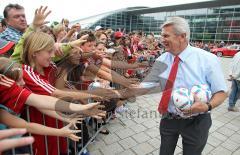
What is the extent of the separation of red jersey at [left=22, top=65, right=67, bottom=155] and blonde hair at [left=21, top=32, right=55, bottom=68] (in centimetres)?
14

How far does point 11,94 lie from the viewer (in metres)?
1.67

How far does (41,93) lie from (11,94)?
37 cm

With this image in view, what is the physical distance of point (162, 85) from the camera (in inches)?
104

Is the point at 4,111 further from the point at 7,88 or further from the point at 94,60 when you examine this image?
the point at 94,60

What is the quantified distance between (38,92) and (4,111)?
361mm

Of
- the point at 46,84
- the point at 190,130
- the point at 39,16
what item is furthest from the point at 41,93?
the point at 190,130

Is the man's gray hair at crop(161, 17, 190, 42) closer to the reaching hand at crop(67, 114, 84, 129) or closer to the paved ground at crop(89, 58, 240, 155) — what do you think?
the reaching hand at crop(67, 114, 84, 129)

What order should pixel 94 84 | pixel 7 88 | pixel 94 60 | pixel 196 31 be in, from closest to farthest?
pixel 7 88 → pixel 94 84 → pixel 94 60 → pixel 196 31

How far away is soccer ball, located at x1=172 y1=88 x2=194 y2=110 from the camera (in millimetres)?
2162

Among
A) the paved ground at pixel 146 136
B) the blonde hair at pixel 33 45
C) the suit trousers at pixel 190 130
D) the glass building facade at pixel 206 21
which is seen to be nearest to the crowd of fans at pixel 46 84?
the blonde hair at pixel 33 45

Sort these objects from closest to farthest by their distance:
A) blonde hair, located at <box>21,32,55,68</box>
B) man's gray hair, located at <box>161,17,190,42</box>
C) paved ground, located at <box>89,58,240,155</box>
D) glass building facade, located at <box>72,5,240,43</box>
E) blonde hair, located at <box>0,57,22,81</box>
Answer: blonde hair, located at <box>0,57,22,81</box>, blonde hair, located at <box>21,32,55,68</box>, man's gray hair, located at <box>161,17,190,42</box>, paved ground, located at <box>89,58,240,155</box>, glass building facade, located at <box>72,5,240,43</box>

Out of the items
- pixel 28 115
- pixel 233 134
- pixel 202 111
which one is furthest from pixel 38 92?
pixel 233 134

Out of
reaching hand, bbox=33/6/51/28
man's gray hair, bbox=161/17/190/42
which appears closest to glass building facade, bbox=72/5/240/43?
reaching hand, bbox=33/6/51/28

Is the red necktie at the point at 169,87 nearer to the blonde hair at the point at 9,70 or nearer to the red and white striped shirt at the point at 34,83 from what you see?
the red and white striped shirt at the point at 34,83
